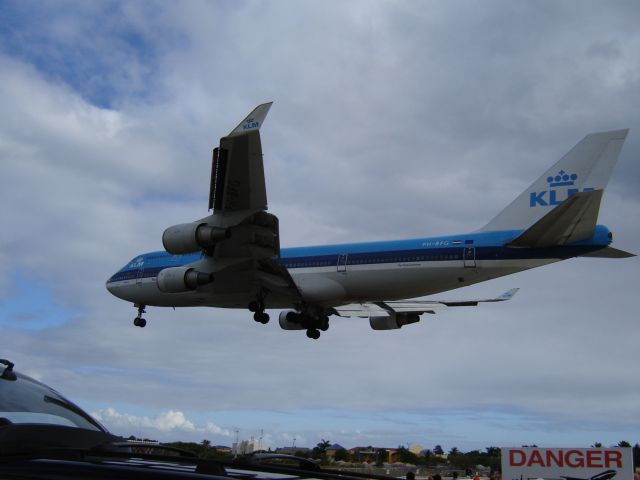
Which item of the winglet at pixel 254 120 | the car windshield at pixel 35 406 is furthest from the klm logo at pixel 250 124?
the car windshield at pixel 35 406

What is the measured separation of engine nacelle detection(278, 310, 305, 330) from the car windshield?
1066 inches

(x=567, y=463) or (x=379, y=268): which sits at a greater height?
(x=379, y=268)

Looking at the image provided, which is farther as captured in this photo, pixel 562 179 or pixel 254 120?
pixel 562 179

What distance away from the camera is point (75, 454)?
8.77ft

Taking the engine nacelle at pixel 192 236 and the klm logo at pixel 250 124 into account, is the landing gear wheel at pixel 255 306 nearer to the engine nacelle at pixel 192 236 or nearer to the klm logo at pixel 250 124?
the engine nacelle at pixel 192 236

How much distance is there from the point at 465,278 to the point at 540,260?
276 cm

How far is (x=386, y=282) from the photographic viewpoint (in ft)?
89.5

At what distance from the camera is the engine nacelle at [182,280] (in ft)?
84.8

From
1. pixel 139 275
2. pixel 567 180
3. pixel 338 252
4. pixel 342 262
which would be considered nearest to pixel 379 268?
pixel 342 262

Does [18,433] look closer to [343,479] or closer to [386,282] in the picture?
[343,479]

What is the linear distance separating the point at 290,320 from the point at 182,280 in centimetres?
669

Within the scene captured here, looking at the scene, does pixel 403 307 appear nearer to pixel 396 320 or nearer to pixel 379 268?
pixel 396 320

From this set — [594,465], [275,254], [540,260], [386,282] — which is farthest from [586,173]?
[594,465]

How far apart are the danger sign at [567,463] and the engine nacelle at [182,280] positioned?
48.0 ft
